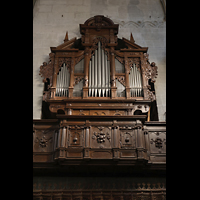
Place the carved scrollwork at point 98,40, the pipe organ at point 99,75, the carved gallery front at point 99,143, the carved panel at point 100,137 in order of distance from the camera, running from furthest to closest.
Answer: the carved scrollwork at point 98,40 → the pipe organ at point 99,75 → the carved panel at point 100,137 → the carved gallery front at point 99,143

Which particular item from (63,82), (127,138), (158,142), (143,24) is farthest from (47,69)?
(158,142)

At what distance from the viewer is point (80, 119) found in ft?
31.3

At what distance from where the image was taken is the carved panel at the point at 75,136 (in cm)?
911

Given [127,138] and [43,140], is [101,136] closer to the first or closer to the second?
[127,138]

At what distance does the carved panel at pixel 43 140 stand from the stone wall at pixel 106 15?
364 centimetres

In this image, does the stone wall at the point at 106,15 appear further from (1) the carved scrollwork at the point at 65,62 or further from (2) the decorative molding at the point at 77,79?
(2) the decorative molding at the point at 77,79

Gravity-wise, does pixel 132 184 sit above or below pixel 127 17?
below

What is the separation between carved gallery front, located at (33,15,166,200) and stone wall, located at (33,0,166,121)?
6.51ft

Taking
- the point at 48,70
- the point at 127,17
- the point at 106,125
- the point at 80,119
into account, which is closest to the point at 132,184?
the point at 106,125

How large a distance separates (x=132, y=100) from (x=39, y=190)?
4.68m

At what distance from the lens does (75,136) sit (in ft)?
30.3

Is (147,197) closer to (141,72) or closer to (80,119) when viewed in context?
(80,119)

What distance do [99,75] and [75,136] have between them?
3.42 m

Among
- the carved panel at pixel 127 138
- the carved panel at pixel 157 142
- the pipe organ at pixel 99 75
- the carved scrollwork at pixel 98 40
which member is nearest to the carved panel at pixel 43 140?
the carved panel at pixel 127 138
